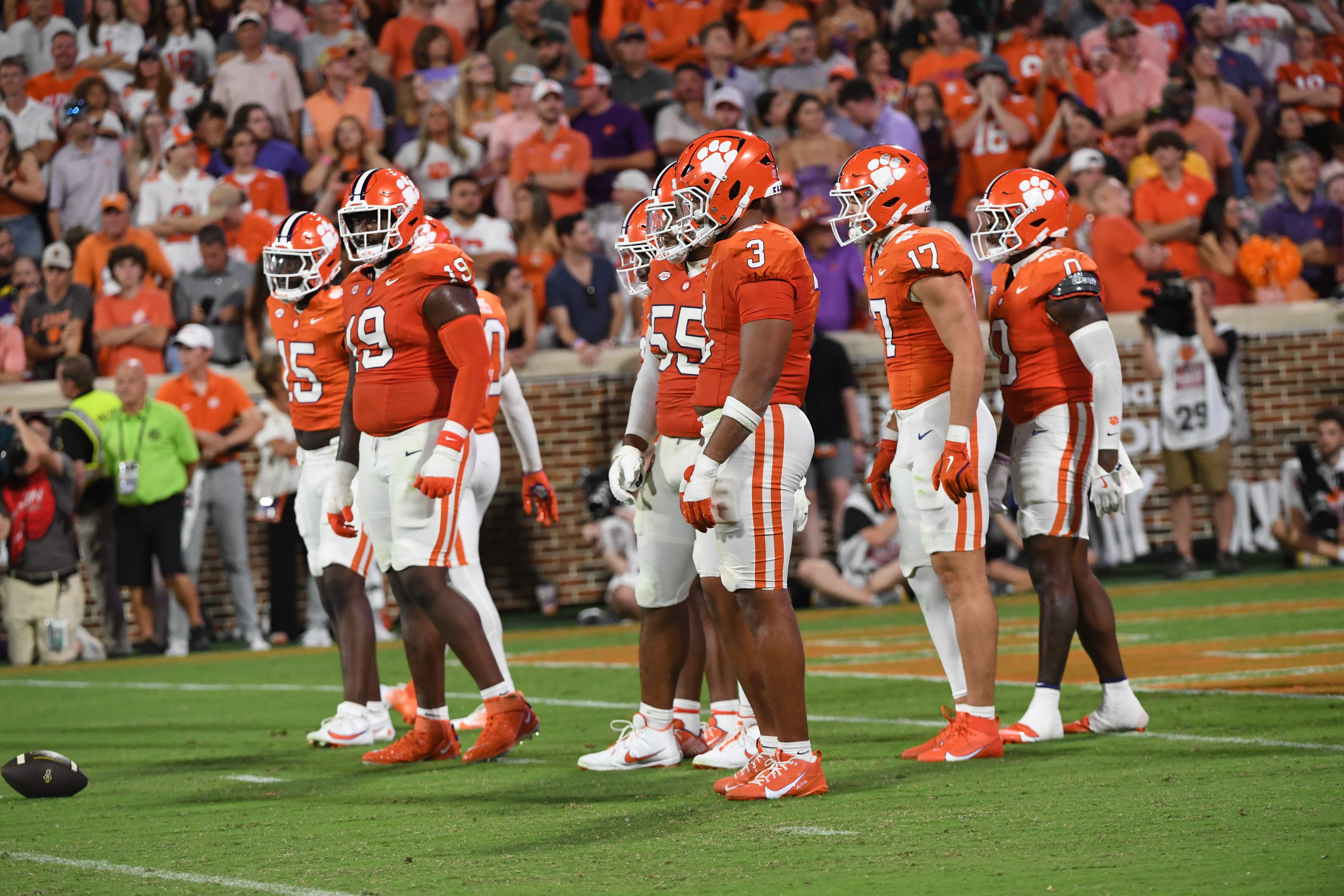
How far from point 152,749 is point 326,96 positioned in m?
9.55

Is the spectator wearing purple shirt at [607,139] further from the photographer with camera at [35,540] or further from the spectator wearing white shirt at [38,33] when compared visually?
the photographer with camera at [35,540]

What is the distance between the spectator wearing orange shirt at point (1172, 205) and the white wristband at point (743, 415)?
35.7 ft

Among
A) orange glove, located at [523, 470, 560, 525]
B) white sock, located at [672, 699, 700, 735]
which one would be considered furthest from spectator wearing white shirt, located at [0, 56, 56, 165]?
white sock, located at [672, 699, 700, 735]

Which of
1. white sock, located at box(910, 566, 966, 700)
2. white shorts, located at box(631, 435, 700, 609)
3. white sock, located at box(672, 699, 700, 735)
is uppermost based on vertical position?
white shorts, located at box(631, 435, 700, 609)

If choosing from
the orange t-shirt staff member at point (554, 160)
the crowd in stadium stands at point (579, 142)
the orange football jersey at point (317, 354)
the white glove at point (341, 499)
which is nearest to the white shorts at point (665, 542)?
the white glove at point (341, 499)

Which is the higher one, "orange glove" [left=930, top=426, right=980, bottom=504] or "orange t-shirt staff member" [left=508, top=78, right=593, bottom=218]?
"orange t-shirt staff member" [left=508, top=78, right=593, bottom=218]

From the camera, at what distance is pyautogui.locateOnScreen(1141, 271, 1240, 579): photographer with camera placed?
48.2 ft

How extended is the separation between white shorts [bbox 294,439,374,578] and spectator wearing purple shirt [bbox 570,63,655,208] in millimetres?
8418

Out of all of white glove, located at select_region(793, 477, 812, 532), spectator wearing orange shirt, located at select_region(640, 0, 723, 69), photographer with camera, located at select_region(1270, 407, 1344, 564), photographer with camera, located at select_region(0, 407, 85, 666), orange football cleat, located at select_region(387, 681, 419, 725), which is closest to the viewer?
white glove, located at select_region(793, 477, 812, 532)

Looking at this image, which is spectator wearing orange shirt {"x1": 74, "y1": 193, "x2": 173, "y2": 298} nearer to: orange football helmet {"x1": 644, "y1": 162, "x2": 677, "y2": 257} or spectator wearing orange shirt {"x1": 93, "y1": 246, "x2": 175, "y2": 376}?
spectator wearing orange shirt {"x1": 93, "y1": 246, "x2": 175, "y2": 376}

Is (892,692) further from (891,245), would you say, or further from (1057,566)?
(891,245)

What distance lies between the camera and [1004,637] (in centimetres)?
1120

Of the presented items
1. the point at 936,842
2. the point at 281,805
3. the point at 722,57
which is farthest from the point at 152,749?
the point at 722,57

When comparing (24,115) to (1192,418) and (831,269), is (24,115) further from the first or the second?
(1192,418)
